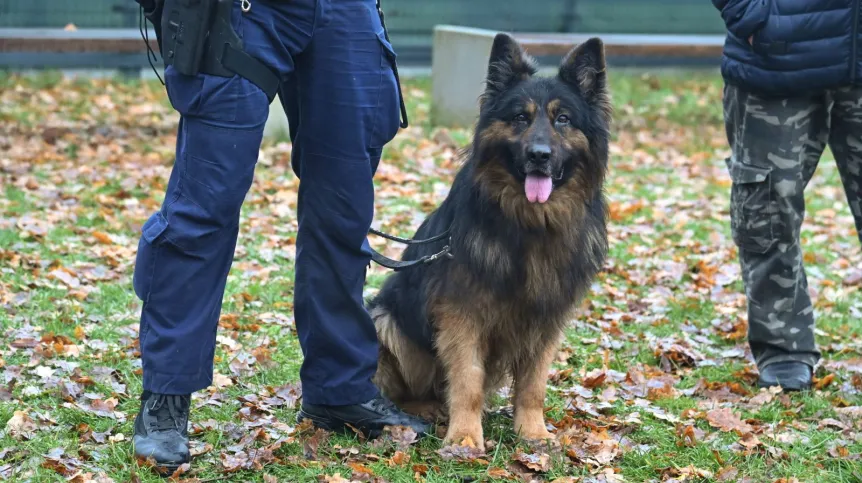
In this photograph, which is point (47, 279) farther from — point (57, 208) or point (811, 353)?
point (811, 353)

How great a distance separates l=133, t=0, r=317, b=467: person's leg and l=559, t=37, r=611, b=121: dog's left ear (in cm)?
113

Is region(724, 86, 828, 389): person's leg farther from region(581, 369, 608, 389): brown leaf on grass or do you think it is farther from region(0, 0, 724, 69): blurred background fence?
region(0, 0, 724, 69): blurred background fence

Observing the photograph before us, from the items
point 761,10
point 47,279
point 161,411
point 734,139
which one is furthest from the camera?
point 47,279

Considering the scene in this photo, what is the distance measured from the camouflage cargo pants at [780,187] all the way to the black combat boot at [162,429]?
2.74 metres

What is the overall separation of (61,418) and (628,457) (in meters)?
2.22

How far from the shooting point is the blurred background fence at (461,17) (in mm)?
11414

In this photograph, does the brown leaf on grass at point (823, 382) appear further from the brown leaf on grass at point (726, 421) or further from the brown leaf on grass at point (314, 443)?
the brown leaf on grass at point (314, 443)

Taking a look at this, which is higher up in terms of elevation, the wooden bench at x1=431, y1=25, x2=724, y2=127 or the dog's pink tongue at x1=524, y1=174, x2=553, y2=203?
the dog's pink tongue at x1=524, y1=174, x2=553, y2=203

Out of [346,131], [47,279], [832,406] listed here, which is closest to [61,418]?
[346,131]

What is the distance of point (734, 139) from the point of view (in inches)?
185

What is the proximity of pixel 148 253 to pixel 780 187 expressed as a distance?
2851 mm

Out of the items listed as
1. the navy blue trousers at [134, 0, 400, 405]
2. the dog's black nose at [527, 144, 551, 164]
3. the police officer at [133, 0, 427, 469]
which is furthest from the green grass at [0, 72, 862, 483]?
the dog's black nose at [527, 144, 551, 164]

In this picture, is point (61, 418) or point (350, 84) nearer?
point (350, 84)

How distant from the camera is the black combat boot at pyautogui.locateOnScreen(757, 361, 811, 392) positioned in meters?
4.68
